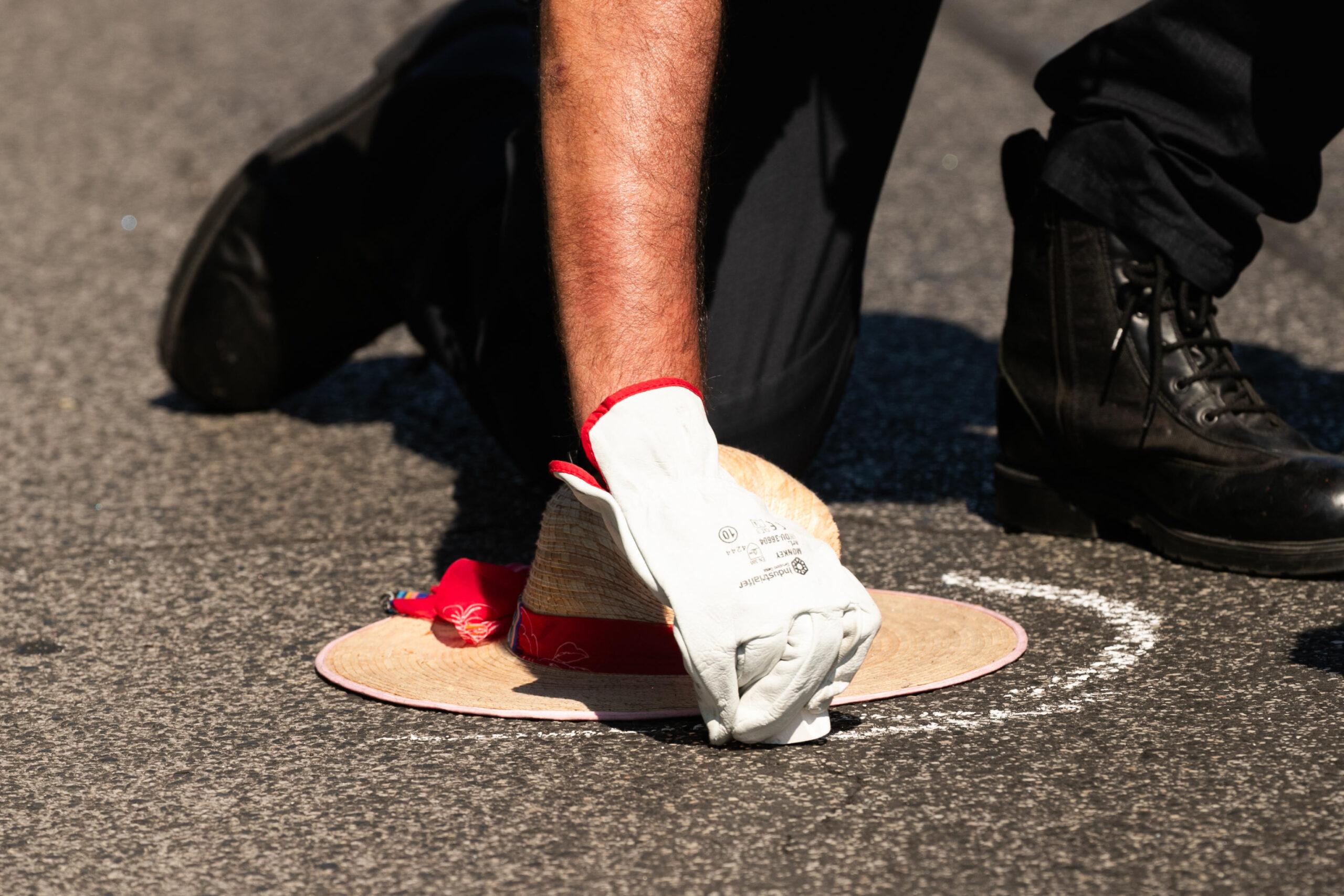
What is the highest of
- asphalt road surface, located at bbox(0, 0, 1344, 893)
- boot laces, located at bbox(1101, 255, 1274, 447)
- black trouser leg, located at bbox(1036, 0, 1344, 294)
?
black trouser leg, located at bbox(1036, 0, 1344, 294)

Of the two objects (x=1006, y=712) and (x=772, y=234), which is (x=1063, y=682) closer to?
(x=1006, y=712)

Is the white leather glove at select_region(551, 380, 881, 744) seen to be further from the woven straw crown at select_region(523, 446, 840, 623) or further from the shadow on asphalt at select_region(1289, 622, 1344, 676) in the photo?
the shadow on asphalt at select_region(1289, 622, 1344, 676)

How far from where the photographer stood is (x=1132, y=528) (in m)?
2.08

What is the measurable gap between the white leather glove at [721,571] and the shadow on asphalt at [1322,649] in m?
0.55

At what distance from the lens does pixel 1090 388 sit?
207 centimetres

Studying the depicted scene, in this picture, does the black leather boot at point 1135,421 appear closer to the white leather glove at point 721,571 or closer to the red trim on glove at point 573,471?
the white leather glove at point 721,571

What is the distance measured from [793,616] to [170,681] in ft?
2.51

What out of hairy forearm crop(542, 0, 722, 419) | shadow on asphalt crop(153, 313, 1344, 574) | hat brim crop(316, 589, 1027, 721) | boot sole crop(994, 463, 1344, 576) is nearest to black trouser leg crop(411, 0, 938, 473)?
shadow on asphalt crop(153, 313, 1344, 574)


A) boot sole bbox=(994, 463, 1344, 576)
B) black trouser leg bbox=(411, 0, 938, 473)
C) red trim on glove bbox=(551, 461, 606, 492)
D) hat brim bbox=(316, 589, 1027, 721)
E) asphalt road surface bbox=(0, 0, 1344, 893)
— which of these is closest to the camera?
asphalt road surface bbox=(0, 0, 1344, 893)

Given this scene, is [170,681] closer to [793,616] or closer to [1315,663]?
[793,616]

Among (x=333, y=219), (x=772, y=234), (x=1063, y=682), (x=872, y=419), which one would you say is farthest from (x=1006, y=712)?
(x=333, y=219)

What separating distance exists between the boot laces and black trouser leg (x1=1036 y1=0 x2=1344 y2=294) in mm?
31

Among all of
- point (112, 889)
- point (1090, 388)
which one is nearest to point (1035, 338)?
point (1090, 388)

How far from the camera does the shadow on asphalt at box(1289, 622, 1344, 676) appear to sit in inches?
64.7
